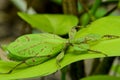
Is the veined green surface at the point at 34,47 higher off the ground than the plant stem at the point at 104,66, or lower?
higher

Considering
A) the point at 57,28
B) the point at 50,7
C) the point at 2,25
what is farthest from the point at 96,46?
the point at 2,25

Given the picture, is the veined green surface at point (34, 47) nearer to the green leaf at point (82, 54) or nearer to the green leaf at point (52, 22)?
the green leaf at point (82, 54)

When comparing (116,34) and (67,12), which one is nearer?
(116,34)

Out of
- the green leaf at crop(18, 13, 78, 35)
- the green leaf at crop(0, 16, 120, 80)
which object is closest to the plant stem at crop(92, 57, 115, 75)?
the green leaf at crop(18, 13, 78, 35)

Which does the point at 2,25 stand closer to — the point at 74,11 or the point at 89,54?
the point at 74,11

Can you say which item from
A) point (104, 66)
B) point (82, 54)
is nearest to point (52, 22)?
point (104, 66)

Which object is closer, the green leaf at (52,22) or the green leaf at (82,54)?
the green leaf at (82,54)

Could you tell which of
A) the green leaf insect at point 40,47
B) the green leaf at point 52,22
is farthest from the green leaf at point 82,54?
the green leaf at point 52,22
